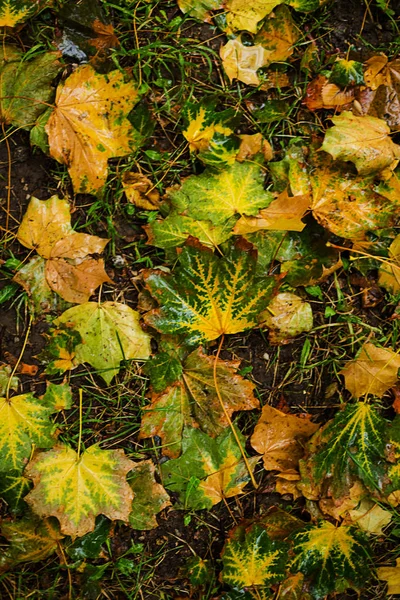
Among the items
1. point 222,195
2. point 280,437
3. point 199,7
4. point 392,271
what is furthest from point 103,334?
point 199,7

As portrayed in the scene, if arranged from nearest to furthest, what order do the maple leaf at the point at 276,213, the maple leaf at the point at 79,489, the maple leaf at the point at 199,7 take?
the maple leaf at the point at 79,489, the maple leaf at the point at 276,213, the maple leaf at the point at 199,7

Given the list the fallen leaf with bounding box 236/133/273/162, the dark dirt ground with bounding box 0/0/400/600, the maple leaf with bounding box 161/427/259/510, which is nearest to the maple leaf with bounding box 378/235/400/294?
the dark dirt ground with bounding box 0/0/400/600

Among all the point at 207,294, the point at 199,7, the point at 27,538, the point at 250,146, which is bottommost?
the point at 27,538

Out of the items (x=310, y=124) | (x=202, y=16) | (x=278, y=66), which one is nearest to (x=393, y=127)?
(x=310, y=124)

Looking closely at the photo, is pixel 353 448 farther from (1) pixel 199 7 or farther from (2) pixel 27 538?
(1) pixel 199 7

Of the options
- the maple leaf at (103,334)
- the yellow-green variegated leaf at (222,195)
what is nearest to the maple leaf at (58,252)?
the maple leaf at (103,334)

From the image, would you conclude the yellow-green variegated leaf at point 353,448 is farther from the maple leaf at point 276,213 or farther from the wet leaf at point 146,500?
the maple leaf at point 276,213
